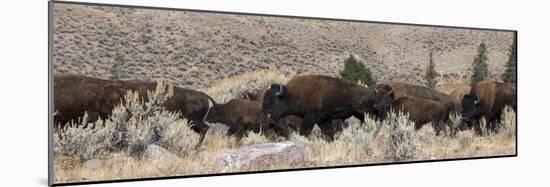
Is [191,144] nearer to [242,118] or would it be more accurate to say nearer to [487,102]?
[242,118]

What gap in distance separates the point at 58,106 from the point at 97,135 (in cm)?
45

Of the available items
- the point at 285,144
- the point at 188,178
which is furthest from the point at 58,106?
the point at 285,144

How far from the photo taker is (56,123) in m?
6.86

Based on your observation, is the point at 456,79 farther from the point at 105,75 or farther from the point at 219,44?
the point at 105,75

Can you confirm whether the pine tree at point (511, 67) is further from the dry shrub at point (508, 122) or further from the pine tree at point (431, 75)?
the pine tree at point (431, 75)

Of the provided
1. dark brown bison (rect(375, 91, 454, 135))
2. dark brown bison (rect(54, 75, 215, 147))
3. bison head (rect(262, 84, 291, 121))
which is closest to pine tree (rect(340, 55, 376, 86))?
dark brown bison (rect(375, 91, 454, 135))

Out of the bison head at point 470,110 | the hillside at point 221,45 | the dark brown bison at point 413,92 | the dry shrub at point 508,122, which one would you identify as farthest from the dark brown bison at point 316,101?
the dry shrub at point 508,122

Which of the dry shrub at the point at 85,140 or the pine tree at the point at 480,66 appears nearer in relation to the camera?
the dry shrub at the point at 85,140

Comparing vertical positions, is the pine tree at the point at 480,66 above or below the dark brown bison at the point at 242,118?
above

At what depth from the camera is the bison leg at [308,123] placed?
26.2 feet

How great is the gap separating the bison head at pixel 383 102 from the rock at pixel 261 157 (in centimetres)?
105

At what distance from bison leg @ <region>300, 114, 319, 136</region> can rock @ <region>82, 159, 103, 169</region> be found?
2.12 metres

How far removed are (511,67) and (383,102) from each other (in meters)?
1.97

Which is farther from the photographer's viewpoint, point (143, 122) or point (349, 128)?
point (349, 128)
